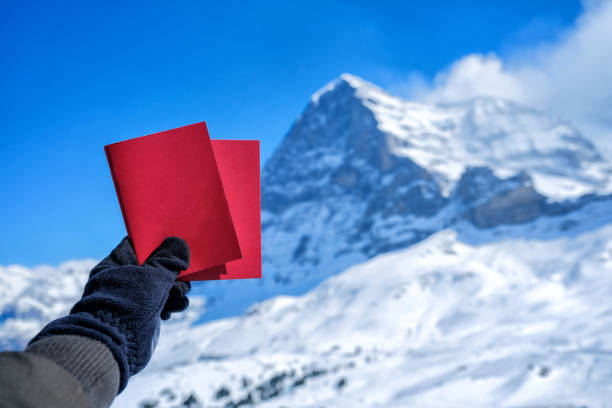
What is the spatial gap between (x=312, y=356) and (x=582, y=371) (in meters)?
64.1

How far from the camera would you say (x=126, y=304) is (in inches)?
84.9

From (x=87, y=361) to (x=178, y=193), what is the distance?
45.2 inches

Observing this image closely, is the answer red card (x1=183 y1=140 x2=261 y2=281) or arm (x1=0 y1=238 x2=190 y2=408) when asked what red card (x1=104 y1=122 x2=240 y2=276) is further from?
red card (x1=183 y1=140 x2=261 y2=281)

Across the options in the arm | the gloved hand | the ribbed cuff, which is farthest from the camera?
the gloved hand

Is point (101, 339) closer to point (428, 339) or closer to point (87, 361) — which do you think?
point (87, 361)

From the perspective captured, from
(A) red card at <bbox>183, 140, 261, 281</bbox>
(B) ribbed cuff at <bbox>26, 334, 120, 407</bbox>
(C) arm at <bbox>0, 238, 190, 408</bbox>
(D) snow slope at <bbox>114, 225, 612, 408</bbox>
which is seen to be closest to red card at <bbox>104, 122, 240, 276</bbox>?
(C) arm at <bbox>0, 238, 190, 408</bbox>

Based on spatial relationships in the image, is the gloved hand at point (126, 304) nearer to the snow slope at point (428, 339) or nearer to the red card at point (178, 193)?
the red card at point (178, 193)

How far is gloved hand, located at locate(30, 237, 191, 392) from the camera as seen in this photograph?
198cm

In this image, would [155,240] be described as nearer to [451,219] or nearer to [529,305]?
[529,305]

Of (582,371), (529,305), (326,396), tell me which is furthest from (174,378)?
(529,305)

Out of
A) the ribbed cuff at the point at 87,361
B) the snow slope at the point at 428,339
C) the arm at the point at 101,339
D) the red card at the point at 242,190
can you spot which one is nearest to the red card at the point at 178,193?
the arm at the point at 101,339

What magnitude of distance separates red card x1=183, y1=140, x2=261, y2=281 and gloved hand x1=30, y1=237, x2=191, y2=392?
0.61m

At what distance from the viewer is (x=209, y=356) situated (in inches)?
4695

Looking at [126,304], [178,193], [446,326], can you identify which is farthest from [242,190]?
[446,326]
